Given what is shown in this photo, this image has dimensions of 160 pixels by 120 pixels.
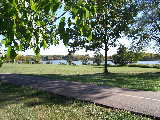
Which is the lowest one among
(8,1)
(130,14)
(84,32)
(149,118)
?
(149,118)

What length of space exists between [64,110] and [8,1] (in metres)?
9.57

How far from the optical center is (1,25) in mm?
4465

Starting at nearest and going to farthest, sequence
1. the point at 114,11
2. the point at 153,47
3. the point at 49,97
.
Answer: the point at 49,97 < the point at 114,11 < the point at 153,47

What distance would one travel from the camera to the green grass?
1227cm

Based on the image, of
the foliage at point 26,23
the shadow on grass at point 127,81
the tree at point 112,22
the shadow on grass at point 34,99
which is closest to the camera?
the foliage at point 26,23

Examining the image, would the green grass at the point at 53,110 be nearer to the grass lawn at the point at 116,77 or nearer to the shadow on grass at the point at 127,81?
the shadow on grass at the point at 127,81

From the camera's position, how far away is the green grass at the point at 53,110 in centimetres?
1227

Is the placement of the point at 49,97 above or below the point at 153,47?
below

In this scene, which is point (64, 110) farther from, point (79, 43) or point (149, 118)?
point (79, 43)

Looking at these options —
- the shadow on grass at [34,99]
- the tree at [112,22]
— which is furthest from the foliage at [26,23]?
the tree at [112,22]

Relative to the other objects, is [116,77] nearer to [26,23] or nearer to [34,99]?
[34,99]

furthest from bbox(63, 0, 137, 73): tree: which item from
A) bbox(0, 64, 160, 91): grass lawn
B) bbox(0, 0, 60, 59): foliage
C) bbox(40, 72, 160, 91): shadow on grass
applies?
bbox(0, 0, 60, 59): foliage

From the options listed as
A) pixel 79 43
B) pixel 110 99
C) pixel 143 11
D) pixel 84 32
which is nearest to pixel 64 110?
pixel 110 99

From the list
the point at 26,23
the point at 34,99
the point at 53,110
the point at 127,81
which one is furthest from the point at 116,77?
the point at 26,23
